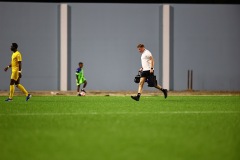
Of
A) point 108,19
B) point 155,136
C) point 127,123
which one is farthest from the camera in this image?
point 108,19

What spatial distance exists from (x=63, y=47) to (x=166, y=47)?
5887mm

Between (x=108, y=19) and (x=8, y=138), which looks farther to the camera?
(x=108, y=19)

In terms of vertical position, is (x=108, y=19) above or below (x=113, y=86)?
above

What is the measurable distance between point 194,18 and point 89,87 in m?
7.38

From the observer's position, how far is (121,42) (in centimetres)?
2780

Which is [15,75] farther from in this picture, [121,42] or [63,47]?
[121,42]

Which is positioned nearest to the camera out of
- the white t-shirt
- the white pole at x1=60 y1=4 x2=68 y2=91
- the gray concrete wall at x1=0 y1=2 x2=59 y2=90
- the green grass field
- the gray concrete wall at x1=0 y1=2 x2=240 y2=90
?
the green grass field

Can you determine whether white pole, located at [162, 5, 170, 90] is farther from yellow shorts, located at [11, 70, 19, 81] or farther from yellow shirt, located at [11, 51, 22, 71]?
yellow shirt, located at [11, 51, 22, 71]

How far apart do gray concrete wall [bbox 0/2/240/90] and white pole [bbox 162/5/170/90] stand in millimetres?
516

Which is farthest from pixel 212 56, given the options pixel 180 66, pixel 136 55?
pixel 136 55

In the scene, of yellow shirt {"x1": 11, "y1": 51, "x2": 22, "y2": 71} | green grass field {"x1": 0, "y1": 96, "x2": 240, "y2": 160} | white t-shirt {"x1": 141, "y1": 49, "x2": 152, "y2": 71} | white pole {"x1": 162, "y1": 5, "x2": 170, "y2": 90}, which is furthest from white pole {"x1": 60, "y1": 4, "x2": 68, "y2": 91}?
green grass field {"x1": 0, "y1": 96, "x2": 240, "y2": 160}

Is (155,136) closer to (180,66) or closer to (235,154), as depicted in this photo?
(235,154)

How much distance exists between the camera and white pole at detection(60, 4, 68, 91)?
26594mm

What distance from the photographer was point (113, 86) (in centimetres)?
2803
